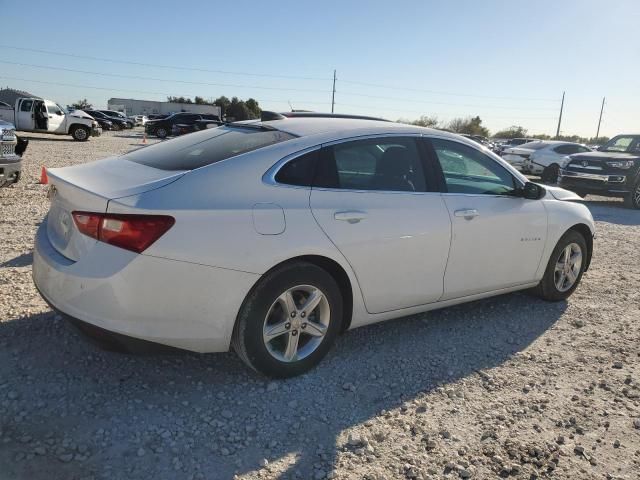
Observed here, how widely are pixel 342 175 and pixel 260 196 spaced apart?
0.65 meters

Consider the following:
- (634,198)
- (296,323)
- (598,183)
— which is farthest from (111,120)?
(296,323)

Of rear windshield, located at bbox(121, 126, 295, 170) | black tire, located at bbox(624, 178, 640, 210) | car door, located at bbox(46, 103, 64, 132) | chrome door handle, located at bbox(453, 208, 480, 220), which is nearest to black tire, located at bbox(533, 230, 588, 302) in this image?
chrome door handle, located at bbox(453, 208, 480, 220)

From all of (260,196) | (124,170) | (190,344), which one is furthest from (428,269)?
(124,170)

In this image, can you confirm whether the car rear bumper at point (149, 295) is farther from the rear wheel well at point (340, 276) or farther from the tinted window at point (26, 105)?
the tinted window at point (26, 105)

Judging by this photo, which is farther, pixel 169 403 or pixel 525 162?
pixel 525 162

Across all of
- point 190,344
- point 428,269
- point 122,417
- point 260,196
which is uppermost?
point 260,196

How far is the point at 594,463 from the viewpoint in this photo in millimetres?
2701

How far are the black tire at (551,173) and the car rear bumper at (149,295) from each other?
1658cm

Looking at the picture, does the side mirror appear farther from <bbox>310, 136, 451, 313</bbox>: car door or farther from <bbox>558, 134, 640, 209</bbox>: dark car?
<bbox>558, 134, 640, 209</bbox>: dark car

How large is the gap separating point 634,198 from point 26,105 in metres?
25.1

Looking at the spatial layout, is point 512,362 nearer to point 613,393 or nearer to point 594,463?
point 613,393

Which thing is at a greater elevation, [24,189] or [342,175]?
[342,175]

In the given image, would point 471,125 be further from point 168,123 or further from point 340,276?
point 340,276

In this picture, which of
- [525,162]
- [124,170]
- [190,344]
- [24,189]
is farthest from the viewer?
[525,162]
